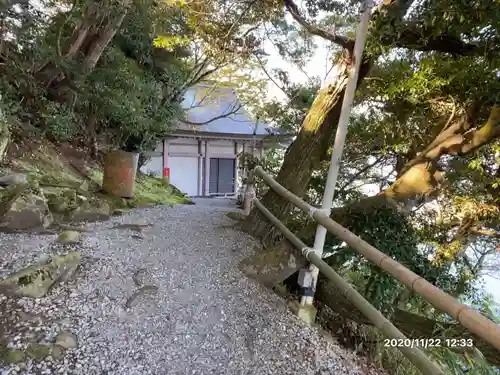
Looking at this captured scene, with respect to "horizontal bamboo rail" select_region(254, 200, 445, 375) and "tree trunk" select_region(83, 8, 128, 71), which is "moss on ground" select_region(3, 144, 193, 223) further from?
"horizontal bamboo rail" select_region(254, 200, 445, 375)

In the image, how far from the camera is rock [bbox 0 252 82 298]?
2.12 metres

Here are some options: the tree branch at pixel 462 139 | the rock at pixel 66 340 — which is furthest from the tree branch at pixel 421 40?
the rock at pixel 66 340

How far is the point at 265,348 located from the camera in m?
2.12

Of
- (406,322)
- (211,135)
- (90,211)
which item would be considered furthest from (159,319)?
(211,135)

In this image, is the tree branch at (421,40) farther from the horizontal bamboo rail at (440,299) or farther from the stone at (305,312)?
the stone at (305,312)

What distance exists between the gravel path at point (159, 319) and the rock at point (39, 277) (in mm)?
60

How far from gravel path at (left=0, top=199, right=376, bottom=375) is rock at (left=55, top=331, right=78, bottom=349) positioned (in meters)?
0.03

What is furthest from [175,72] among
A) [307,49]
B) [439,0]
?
[439,0]

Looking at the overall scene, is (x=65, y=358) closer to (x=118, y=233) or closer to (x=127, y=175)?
(x=118, y=233)

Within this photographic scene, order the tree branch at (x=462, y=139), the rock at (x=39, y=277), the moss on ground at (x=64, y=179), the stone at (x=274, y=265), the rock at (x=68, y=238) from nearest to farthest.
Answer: the rock at (x=39, y=277), the tree branch at (x=462, y=139), the stone at (x=274, y=265), the rock at (x=68, y=238), the moss on ground at (x=64, y=179)

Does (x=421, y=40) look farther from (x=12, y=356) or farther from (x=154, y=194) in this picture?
(x=154, y=194)

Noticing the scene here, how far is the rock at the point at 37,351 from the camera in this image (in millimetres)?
1707

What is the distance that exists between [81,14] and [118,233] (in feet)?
12.6

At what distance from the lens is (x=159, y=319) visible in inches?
86.7
